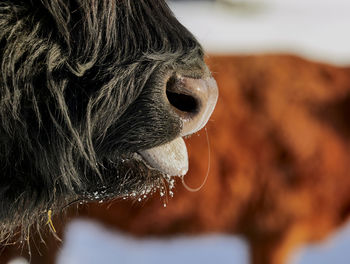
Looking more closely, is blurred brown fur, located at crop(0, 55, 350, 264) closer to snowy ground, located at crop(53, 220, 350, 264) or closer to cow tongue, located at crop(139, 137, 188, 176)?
snowy ground, located at crop(53, 220, 350, 264)

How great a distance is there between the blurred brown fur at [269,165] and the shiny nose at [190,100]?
1.09 metres

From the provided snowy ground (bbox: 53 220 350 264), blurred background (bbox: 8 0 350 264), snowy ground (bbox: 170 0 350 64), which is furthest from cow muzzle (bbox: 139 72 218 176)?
snowy ground (bbox: 170 0 350 64)

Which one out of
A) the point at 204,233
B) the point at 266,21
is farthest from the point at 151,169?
the point at 266,21

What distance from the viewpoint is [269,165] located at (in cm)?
182

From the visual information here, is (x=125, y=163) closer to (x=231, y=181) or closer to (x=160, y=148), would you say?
(x=160, y=148)

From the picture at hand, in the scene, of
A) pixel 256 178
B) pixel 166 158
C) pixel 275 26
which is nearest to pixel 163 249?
pixel 256 178

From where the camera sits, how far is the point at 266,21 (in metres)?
2.71

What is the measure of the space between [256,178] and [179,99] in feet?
4.28

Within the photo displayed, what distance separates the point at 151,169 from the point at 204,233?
4.30ft

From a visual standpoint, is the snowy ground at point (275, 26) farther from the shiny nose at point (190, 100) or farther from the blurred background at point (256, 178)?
the shiny nose at point (190, 100)

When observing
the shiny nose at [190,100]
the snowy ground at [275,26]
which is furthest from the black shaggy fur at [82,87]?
the snowy ground at [275,26]

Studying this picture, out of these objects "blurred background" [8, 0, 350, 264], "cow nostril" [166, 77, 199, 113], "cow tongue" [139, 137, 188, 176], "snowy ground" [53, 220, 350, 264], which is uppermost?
"cow nostril" [166, 77, 199, 113]

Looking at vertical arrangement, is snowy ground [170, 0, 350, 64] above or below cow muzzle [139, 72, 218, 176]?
below

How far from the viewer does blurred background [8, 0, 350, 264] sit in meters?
1.73
